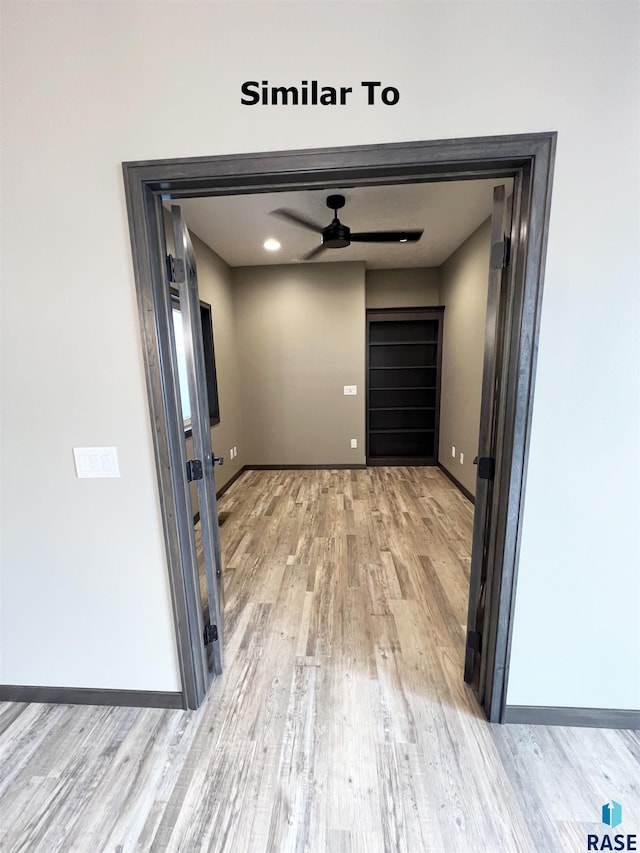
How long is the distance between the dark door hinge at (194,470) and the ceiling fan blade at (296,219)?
7.45 feet

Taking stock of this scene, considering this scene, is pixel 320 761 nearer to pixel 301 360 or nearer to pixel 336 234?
pixel 336 234

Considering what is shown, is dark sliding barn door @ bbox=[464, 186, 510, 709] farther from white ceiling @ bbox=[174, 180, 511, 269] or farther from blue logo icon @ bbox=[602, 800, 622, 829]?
white ceiling @ bbox=[174, 180, 511, 269]

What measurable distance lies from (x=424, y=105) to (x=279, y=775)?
2304 mm

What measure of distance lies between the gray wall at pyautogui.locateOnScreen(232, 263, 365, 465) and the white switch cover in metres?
3.45

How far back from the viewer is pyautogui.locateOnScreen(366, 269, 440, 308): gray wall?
4671mm

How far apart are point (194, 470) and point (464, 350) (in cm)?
342

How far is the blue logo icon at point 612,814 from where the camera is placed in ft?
3.45

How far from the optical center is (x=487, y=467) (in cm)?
132

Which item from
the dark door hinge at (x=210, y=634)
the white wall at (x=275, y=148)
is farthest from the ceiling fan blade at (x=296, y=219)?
the dark door hinge at (x=210, y=634)

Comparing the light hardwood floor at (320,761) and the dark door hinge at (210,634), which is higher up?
the dark door hinge at (210,634)

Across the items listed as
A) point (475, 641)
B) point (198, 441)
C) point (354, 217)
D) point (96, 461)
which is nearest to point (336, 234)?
point (354, 217)

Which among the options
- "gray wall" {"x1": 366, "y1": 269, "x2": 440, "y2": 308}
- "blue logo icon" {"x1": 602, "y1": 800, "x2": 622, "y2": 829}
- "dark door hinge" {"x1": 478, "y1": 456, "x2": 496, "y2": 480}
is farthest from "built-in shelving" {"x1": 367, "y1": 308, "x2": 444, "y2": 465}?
"blue logo icon" {"x1": 602, "y1": 800, "x2": 622, "y2": 829}

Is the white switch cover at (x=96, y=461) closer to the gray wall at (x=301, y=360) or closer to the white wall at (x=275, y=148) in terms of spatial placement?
the white wall at (x=275, y=148)

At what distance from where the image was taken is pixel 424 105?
3.32 ft
